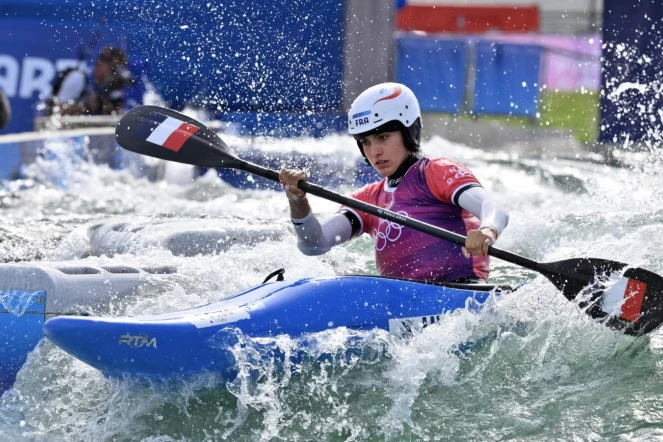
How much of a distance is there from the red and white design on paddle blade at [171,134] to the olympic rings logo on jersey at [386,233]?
3.61 ft

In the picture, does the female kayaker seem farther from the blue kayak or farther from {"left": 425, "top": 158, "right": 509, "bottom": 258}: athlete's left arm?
the blue kayak

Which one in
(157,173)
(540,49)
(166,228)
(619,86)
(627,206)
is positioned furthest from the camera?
(540,49)

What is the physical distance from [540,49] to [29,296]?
10.7 m

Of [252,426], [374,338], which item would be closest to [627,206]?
[374,338]

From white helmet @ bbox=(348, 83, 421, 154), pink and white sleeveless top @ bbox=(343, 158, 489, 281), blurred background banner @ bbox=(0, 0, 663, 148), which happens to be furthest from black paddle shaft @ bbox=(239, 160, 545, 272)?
blurred background banner @ bbox=(0, 0, 663, 148)

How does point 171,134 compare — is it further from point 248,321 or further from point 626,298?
point 626,298

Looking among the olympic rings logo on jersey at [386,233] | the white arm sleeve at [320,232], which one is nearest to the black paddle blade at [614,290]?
the olympic rings logo on jersey at [386,233]

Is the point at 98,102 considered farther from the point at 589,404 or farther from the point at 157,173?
the point at 589,404

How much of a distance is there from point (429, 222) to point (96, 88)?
927cm

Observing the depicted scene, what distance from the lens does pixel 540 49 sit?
44.7 ft

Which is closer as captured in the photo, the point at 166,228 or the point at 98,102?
the point at 166,228

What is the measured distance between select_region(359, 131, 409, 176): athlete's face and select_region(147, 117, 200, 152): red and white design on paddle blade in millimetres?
977

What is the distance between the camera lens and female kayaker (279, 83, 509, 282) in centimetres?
425

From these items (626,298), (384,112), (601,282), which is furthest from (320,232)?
(626,298)
